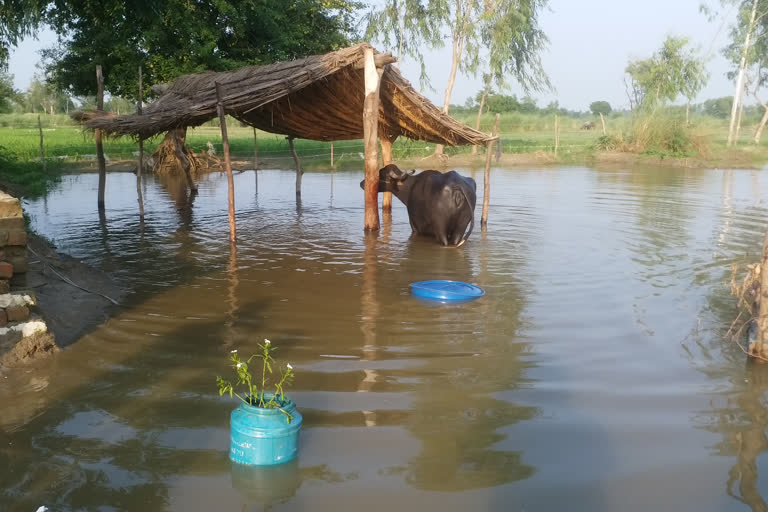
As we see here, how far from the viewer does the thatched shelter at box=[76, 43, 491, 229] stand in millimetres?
9336

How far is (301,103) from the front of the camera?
11.8 metres

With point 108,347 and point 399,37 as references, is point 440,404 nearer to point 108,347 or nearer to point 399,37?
point 108,347

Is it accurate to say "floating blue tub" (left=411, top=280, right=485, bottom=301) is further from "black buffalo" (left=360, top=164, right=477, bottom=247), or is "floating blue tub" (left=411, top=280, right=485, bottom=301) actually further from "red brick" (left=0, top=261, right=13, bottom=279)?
"red brick" (left=0, top=261, right=13, bottom=279)

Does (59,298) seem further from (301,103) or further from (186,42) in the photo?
(186,42)

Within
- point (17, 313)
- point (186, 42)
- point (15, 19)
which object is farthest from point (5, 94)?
point (17, 313)

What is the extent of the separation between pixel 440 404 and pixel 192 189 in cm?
1282

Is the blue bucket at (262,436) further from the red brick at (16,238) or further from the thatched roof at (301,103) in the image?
the thatched roof at (301,103)

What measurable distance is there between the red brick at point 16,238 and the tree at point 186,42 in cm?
1141

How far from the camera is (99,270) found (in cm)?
782

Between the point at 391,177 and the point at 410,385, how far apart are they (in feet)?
22.4

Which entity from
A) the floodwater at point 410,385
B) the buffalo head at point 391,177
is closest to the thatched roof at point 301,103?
the buffalo head at point 391,177

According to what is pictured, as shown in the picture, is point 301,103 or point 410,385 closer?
point 410,385

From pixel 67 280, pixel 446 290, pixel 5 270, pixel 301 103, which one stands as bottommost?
pixel 446 290

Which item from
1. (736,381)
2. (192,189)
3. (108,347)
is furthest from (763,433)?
(192,189)
